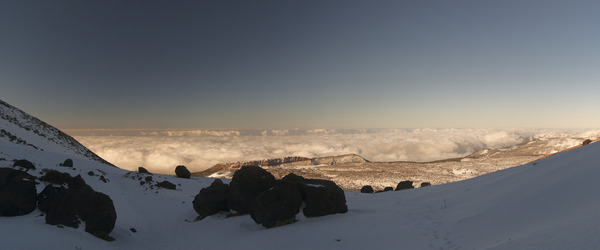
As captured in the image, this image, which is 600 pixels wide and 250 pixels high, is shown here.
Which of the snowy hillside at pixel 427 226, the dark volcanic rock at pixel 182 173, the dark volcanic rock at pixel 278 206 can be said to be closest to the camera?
the snowy hillside at pixel 427 226

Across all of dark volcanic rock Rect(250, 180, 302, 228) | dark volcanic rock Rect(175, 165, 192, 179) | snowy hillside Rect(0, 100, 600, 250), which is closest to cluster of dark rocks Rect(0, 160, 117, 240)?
snowy hillside Rect(0, 100, 600, 250)

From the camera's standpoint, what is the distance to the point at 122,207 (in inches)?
766

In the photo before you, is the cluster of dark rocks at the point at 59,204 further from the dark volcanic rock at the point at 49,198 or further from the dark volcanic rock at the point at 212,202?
the dark volcanic rock at the point at 212,202

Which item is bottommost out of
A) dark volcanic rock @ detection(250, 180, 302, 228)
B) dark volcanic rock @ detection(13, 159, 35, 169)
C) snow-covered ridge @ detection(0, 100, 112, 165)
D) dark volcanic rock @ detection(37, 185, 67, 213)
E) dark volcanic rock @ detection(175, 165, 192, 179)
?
dark volcanic rock @ detection(175, 165, 192, 179)

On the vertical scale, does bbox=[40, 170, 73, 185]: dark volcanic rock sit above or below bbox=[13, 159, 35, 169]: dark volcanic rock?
below

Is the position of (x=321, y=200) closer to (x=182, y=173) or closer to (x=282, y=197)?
(x=282, y=197)

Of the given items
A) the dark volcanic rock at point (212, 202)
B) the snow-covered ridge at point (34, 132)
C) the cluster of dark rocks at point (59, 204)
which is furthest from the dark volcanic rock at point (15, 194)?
the snow-covered ridge at point (34, 132)

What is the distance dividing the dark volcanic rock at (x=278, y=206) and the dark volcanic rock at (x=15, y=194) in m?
11.8

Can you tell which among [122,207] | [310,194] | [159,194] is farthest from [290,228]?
[159,194]

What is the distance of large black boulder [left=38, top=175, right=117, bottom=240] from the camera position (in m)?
11.6

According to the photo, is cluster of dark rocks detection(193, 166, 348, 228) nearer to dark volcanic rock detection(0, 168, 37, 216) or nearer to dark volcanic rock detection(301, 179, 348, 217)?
dark volcanic rock detection(301, 179, 348, 217)

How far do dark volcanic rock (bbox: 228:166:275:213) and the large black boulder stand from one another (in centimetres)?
739

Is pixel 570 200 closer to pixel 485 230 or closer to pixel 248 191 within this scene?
pixel 485 230

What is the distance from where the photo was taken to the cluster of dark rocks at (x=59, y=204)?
11.6 metres
